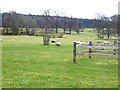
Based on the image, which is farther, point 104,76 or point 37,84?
point 104,76

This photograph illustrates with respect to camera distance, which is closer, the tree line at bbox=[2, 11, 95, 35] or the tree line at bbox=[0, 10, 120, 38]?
the tree line at bbox=[0, 10, 120, 38]

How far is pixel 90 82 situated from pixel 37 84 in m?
2.02

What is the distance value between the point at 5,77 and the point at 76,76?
2.88 m

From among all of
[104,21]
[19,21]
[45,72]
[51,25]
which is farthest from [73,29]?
[45,72]

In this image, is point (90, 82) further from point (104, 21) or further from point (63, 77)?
point (104, 21)

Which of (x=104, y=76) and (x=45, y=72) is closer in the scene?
(x=104, y=76)

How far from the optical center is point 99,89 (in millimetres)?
9656

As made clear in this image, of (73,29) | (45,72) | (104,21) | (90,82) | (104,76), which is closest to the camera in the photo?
(90,82)

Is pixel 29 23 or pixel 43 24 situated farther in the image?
pixel 43 24

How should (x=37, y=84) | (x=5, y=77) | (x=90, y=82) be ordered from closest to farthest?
1. (x=37, y=84)
2. (x=90, y=82)
3. (x=5, y=77)

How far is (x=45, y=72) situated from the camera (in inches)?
528

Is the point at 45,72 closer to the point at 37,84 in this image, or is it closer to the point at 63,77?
the point at 63,77

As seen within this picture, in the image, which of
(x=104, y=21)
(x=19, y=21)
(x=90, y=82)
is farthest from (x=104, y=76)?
(x=104, y=21)

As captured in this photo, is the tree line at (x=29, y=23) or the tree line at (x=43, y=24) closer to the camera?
the tree line at (x=43, y=24)
